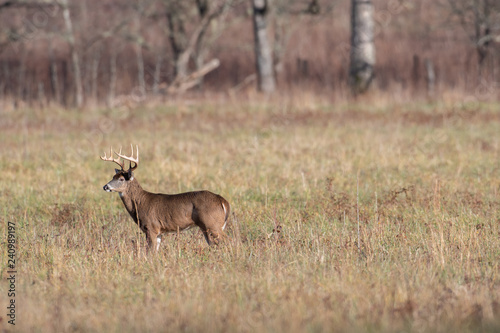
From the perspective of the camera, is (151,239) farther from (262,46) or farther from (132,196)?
(262,46)

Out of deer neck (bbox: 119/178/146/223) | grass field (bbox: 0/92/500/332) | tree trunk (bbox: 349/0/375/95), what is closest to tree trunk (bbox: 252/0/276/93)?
tree trunk (bbox: 349/0/375/95)

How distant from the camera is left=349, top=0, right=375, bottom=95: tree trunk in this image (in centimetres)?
1994

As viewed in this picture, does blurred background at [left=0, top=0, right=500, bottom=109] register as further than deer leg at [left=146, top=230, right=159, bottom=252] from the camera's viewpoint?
Yes

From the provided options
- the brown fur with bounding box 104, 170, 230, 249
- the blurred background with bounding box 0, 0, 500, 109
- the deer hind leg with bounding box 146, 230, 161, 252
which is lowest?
the blurred background with bounding box 0, 0, 500, 109

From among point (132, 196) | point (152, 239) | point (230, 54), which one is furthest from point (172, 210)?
point (230, 54)

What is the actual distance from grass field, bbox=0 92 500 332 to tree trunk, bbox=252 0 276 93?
5.57 m

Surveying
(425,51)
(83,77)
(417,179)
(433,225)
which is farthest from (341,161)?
(425,51)

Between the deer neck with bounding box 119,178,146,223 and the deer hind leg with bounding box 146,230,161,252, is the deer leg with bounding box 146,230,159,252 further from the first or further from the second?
the deer neck with bounding box 119,178,146,223

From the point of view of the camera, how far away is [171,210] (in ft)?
22.3

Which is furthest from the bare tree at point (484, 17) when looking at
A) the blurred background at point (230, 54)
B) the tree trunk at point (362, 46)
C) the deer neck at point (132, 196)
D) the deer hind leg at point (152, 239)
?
the deer hind leg at point (152, 239)

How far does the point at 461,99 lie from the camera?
61.4 feet

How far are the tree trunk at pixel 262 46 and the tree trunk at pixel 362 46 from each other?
108 inches

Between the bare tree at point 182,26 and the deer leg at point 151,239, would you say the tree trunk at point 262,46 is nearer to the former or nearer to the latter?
the bare tree at point 182,26

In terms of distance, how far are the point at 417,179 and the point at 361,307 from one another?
5731 millimetres
